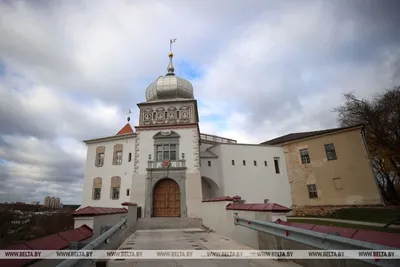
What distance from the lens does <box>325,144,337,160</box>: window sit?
758 inches

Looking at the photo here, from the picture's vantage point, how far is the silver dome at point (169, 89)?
1980 cm

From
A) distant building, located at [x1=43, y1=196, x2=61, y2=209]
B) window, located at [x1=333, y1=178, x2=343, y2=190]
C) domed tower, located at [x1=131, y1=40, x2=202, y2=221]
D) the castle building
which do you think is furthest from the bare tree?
distant building, located at [x1=43, y1=196, x2=61, y2=209]

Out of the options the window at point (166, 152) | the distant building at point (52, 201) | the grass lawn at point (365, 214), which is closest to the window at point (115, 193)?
the window at point (166, 152)

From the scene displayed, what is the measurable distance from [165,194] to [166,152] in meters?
3.27

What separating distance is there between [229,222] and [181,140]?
1007 centimetres

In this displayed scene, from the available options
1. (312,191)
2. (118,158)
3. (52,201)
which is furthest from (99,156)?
(52,201)

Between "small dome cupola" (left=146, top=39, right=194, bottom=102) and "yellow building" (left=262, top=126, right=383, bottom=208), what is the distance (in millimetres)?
12151

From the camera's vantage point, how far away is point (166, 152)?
17.2 metres

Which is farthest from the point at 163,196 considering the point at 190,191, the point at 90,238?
the point at 90,238

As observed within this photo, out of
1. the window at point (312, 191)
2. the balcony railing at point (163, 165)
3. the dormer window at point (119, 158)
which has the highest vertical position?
the dormer window at point (119, 158)

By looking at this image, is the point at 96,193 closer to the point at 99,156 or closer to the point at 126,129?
the point at 99,156

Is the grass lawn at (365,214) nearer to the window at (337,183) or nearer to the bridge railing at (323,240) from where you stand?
the window at (337,183)

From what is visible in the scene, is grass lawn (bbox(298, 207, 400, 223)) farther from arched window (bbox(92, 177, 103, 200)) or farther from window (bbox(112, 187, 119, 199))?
arched window (bbox(92, 177, 103, 200))

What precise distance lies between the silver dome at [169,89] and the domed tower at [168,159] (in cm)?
9
